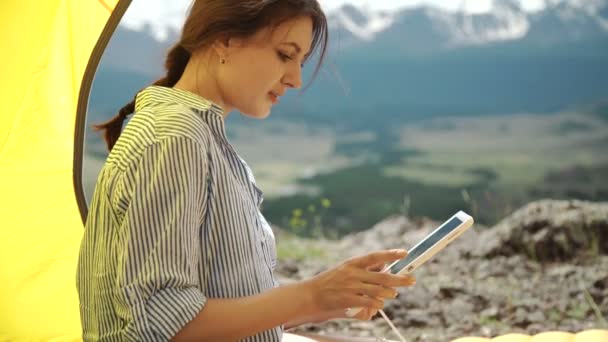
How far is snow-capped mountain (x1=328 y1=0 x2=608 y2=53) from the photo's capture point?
627cm

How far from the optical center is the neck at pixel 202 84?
3.89ft

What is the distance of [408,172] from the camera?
239 inches

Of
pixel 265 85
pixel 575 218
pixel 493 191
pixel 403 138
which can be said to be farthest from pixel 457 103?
pixel 265 85

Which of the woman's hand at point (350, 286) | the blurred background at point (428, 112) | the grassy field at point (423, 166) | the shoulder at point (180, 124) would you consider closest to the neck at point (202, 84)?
the shoulder at point (180, 124)

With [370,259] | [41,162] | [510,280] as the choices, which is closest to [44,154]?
[41,162]

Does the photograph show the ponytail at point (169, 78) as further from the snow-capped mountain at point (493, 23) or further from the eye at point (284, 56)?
the snow-capped mountain at point (493, 23)

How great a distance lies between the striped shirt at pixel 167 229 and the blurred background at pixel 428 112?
13.6ft

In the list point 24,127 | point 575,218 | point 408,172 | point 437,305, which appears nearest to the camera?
point 24,127

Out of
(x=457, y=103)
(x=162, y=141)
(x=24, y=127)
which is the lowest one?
(x=457, y=103)

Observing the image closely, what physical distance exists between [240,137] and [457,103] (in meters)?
1.65

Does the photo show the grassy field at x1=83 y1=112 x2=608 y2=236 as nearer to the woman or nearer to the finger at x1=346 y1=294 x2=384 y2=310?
the woman

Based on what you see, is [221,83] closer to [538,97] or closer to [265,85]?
[265,85]

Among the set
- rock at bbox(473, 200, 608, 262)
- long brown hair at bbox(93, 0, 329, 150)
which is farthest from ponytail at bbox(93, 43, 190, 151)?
rock at bbox(473, 200, 608, 262)

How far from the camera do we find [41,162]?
79.7 inches
